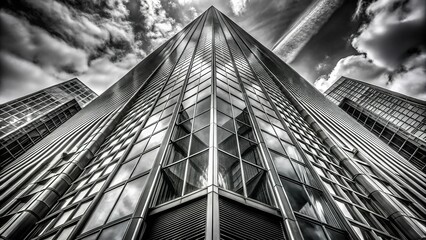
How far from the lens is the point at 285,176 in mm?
9844

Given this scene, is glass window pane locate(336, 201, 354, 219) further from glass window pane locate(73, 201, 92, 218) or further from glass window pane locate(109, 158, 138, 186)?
glass window pane locate(73, 201, 92, 218)

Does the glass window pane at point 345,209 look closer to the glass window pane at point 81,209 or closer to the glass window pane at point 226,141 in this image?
the glass window pane at point 226,141

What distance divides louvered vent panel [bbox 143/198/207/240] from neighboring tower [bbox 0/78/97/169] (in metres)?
50.0

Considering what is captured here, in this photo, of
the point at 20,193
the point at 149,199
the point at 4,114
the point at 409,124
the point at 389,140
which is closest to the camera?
the point at 149,199

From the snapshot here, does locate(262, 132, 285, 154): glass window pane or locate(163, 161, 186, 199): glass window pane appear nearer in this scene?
locate(163, 161, 186, 199): glass window pane

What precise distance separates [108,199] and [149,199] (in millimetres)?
2921

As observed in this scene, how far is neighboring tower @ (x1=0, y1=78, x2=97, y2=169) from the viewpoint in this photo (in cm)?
4197

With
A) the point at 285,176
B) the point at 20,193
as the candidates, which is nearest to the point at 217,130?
the point at 285,176

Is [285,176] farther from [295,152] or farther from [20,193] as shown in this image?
[20,193]

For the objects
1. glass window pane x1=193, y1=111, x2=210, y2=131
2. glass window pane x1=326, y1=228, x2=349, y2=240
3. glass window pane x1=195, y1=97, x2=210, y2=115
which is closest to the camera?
glass window pane x1=326, y1=228, x2=349, y2=240

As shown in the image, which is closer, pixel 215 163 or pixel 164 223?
pixel 164 223

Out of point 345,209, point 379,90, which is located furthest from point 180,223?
point 379,90

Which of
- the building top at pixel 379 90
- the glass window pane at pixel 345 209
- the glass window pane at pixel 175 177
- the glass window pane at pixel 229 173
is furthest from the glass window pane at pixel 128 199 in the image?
the building top at pixel 379 90

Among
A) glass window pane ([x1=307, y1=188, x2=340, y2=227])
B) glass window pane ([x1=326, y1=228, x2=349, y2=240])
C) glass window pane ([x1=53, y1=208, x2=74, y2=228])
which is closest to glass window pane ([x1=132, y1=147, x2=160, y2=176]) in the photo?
glass window pane ([x1=53, y1=208, x2=74, y2=228])
